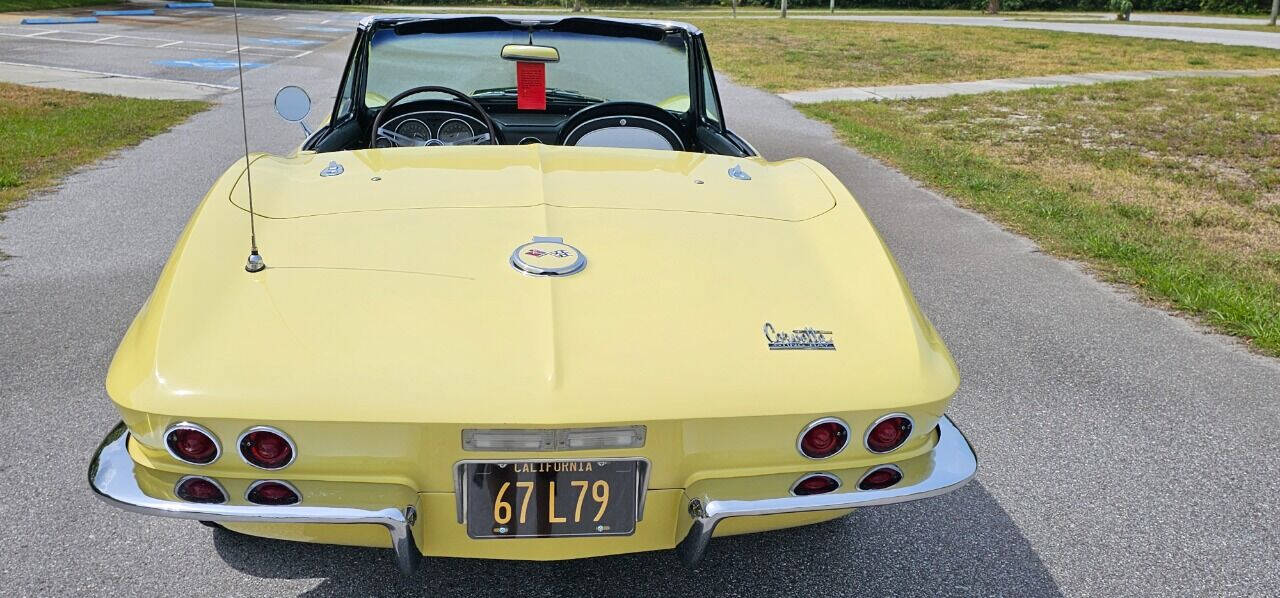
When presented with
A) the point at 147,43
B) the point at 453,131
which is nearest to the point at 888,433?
the point at 453,131

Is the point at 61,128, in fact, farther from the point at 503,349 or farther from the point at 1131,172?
the point at 1131,172

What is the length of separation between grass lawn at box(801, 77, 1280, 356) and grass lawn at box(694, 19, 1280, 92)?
2735 mm

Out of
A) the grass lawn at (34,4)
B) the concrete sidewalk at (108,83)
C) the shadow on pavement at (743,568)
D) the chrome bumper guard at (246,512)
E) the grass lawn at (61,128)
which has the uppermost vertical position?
the grass lawn at (34,4)

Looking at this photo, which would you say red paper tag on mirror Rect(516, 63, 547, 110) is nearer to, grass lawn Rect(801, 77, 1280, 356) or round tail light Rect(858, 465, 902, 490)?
round tail light Rect(858, 465, 902, 490)

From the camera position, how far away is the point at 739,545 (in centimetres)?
265

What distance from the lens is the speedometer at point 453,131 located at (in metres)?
3.57

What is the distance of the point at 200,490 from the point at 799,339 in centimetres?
127

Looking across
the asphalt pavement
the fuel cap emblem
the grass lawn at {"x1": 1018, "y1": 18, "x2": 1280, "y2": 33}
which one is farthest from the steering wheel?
the grass lawn at {"x1": 1018, "y1": 18, "x2": 1280, "y2": 33}

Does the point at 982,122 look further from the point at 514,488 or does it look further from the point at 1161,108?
the point at 514,488

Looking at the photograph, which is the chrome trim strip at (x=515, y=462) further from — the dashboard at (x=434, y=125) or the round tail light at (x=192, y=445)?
the dashboard at (x=434, y=125)

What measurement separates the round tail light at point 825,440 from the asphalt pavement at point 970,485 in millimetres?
611

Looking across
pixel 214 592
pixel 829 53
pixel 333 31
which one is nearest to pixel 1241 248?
A: pixel 214 592

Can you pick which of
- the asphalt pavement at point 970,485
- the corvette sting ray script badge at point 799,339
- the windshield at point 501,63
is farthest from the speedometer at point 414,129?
the corvette sting ray script badge at point 799,339

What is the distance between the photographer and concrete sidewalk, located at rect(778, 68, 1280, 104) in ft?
43.2
